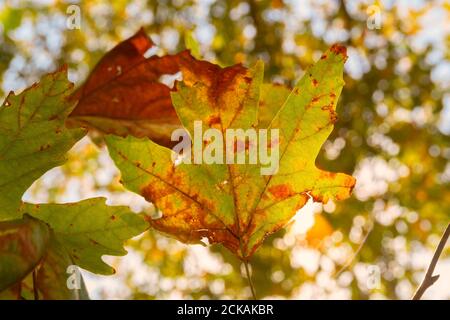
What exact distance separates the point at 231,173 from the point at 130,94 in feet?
0.96

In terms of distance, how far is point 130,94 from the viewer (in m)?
0.80

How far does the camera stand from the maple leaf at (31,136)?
1.67ft

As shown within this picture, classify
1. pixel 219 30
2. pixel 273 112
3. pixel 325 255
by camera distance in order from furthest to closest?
pixel 219 30, pixel 325 255, pixel 273 112

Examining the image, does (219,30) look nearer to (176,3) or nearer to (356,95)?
(176,3)

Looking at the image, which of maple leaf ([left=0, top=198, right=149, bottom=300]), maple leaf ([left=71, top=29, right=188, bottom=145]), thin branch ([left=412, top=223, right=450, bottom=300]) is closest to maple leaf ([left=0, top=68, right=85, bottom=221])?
maple leaf ([left=0, top=198, right=149, bottom=300])

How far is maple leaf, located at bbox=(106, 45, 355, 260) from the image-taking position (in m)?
0.54

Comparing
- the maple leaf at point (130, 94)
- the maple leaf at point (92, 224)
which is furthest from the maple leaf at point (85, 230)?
the maple leaf at point (130, 94)

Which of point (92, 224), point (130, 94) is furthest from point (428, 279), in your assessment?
point (130, 94)

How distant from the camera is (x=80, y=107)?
79 cm

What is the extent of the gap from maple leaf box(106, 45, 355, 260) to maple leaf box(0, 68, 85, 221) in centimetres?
5

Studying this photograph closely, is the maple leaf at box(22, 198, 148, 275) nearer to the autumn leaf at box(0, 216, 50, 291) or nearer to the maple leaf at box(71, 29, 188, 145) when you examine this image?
the autumn leaf at box(0, 216, 50, 291)

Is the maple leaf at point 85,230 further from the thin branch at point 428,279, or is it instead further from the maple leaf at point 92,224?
the thin branch at point 428,279
